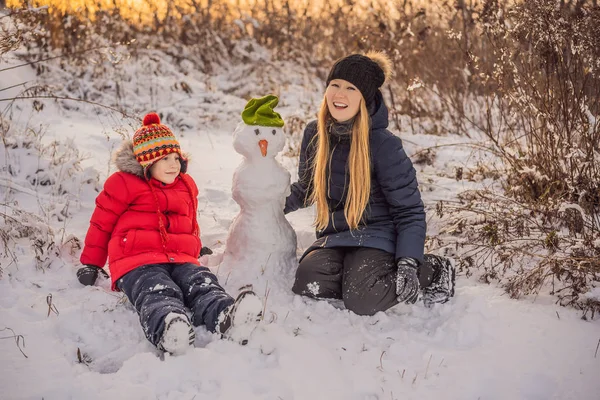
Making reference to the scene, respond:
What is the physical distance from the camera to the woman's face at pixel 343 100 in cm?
296

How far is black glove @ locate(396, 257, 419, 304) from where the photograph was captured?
9.12ft

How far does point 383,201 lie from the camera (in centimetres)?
313

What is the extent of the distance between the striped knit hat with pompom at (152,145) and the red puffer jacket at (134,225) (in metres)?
0.06

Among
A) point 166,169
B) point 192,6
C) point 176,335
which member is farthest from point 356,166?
point 192,6

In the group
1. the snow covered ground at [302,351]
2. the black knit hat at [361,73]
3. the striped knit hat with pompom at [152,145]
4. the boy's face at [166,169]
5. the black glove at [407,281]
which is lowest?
the snow covered ground at [302,351]

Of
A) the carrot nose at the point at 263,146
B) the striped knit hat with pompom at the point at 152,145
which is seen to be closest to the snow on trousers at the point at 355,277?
the carrot nose at the point at 263,146

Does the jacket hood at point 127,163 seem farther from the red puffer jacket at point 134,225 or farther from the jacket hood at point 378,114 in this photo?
the jacket hood at point 378,114

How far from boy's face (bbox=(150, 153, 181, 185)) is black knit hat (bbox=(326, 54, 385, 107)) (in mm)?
1081

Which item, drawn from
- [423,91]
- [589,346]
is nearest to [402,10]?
[423,91]

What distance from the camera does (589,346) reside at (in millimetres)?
2479

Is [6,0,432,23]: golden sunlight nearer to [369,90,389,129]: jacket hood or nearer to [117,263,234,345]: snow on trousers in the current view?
[369,90,389,129]: jacket hood

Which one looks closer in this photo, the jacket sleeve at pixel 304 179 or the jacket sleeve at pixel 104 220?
the jacket sleeve at pixel 104 220

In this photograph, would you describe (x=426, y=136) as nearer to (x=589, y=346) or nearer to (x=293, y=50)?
(x=589, y=346)

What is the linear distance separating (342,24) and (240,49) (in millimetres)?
1952
